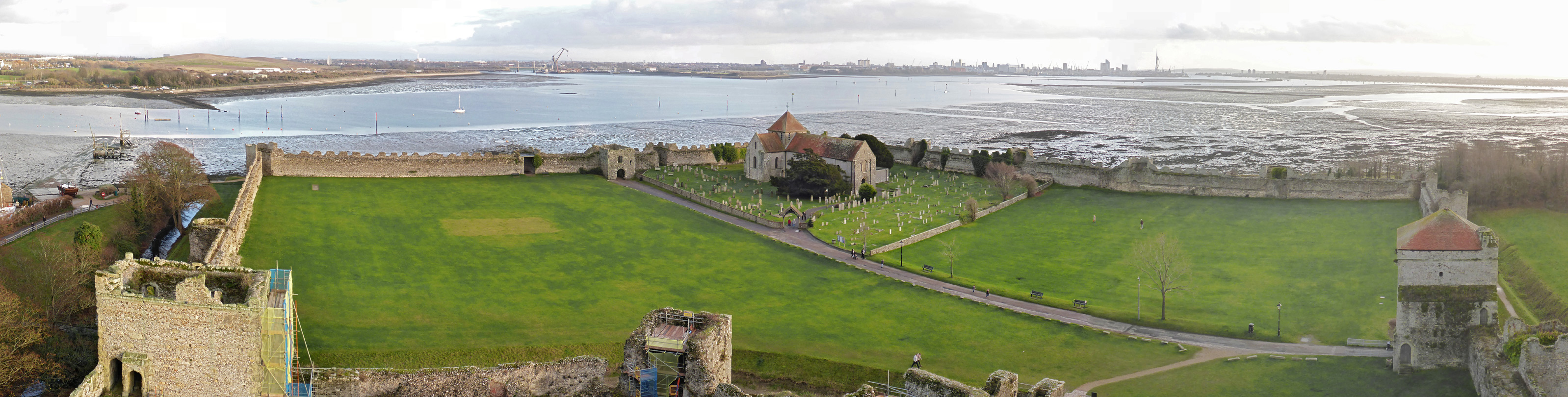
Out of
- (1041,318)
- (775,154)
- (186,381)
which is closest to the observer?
(186,381)

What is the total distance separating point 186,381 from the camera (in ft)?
74.8

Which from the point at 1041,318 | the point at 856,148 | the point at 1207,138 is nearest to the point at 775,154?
the point at 856,148

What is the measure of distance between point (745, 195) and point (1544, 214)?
39.0 meters

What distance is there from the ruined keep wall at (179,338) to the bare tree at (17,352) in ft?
14.7

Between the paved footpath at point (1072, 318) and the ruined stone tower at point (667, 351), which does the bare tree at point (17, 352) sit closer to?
the ruined stone tower at point (667, 351)

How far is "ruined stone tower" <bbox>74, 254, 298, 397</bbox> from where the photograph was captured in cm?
2231

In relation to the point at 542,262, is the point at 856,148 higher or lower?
higher

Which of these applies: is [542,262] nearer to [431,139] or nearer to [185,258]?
[185,258]

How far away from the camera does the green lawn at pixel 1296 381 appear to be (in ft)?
90.8

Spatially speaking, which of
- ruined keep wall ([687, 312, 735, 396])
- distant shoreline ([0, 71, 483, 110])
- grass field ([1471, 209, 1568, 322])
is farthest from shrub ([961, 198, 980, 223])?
distant shoreline ([0, 71, 483, 110])

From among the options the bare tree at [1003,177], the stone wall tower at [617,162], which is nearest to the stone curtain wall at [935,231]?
the bare tree at [1003,177]

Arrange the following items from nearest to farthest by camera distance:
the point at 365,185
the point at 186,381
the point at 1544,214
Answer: the point at 186,381 < the point at 1544,214 < the point at 365,185

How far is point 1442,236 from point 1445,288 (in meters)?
1.43

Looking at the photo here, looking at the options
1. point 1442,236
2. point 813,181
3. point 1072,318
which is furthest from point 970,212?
point 1442,236
